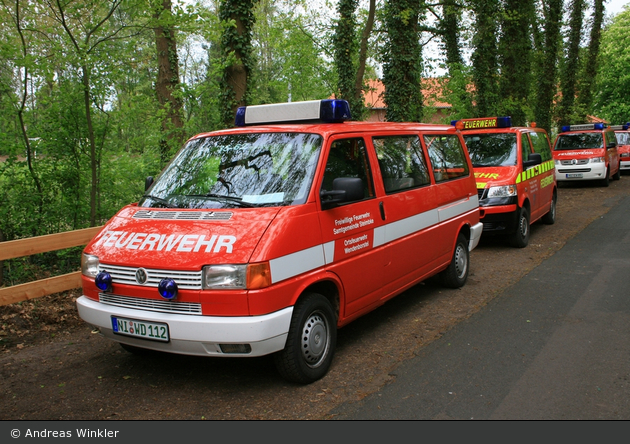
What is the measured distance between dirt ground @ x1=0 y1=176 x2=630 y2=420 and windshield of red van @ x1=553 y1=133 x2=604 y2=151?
48.1 feet

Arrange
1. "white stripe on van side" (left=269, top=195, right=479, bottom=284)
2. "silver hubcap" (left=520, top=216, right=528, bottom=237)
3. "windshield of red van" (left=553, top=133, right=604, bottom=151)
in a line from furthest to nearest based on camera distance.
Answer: "windshield of red van" (left=553, top=133, right=604, bottom=151) < "silver hubcap" (left=520, top=216, right=528, bottom=237) < "white stripe on van side" (left=269, top=195, right=479, bottom=284)

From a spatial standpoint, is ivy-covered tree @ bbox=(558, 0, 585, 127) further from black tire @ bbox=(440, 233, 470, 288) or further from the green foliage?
black tire @ bbox=(440, 233, 470, 288)

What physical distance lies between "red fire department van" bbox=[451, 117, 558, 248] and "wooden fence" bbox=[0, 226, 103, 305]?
6.01 m

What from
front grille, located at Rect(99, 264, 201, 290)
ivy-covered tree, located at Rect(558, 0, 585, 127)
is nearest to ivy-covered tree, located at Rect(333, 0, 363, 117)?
ivy-covered tree, located at Rect(558, 0, 585, 127)

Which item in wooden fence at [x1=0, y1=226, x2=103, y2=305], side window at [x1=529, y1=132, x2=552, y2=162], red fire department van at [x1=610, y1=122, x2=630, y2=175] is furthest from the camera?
red fire department van at [x1=610, y1=122, x2=630, y2=175]

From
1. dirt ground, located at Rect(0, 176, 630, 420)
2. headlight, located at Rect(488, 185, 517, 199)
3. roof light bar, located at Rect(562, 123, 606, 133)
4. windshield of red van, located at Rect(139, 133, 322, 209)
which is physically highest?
roof light bar, located at Rect(562, 123, 606, 133)

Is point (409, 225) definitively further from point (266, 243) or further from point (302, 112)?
point (266, 243)

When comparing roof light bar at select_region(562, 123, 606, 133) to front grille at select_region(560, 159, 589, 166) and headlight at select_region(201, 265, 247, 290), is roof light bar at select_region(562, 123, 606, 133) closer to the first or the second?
front grille at select_region(560, 159, 589, 166)

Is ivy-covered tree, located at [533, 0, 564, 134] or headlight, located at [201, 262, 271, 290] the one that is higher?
ivy-covered tree, located at [533, 0, 564, 134]

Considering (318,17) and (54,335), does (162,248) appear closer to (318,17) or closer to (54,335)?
(54,335)

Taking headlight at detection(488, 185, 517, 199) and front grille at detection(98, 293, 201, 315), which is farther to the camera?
headlight at detection(488, 185, 517, 199)

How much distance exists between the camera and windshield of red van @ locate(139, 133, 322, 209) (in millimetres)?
4559

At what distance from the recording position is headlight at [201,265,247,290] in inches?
154

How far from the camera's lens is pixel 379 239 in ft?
17.7
